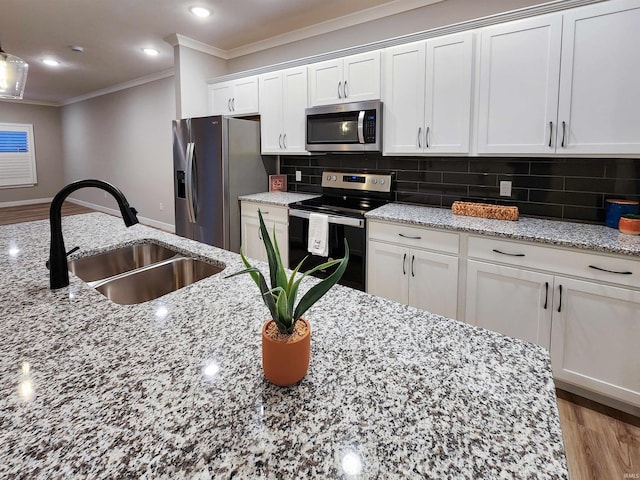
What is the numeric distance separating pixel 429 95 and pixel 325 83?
990 mm

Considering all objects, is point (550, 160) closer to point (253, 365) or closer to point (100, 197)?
point (253, 365)

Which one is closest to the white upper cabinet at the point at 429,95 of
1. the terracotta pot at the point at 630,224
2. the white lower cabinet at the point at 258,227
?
the terracotta pot at the point at 630,224

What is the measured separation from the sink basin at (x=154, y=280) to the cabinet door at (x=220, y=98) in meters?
2.75

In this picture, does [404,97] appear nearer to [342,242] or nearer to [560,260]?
[342,242]

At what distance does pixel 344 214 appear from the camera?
2793mm

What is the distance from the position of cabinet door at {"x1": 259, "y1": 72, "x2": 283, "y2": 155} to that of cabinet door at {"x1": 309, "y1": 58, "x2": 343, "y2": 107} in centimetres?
40

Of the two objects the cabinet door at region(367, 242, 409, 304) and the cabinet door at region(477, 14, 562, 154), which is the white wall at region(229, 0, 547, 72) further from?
the cabinet door at region(367, 242, 409, 304)

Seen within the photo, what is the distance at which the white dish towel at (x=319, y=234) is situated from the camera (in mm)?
2867

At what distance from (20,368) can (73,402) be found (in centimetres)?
22

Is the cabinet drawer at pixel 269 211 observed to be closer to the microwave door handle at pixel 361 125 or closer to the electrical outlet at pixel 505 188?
the microwave door handle at pixel 361 125

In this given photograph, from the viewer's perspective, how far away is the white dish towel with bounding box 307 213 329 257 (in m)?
2.87

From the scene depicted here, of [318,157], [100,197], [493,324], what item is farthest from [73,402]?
[100,197]

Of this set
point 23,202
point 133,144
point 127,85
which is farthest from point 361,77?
point 23,202

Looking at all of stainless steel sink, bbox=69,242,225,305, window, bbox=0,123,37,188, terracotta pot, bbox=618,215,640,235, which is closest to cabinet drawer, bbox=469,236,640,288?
terracotta pot, bbox=618,215,640,235
